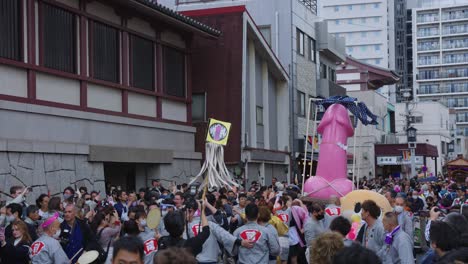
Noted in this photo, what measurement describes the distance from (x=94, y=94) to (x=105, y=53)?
4.77ft

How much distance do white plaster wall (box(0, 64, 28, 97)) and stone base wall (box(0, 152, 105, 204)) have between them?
1.54 meters

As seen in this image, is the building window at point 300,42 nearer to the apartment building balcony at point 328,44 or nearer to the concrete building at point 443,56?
the apartment building balcony at point 328,44

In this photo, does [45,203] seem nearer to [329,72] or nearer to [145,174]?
[145,174]

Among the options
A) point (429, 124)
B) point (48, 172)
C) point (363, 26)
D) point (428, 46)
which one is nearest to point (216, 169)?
point (48, 172)

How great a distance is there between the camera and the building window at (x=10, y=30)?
656 inches

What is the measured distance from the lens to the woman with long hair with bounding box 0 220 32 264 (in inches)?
328

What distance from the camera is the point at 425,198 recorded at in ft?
63.6

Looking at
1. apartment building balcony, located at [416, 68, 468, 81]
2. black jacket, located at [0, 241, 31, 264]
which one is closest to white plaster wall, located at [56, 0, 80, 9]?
black jacket, located at [0, 241, 31, 264]

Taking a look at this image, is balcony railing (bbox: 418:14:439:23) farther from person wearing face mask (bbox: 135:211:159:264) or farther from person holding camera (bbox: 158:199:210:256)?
person holding camera (bbox: 158:199:210:256)

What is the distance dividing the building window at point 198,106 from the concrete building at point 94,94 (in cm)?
244

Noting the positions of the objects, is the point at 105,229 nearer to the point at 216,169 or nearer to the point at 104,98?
the point at 104,98

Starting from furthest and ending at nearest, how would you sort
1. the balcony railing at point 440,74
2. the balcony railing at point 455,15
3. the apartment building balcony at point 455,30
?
1. the apartment building balcony at point 455,30
2. the balcony railing at point 455,15
3. the balcony railing at point 440,74

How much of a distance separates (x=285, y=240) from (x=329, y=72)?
1294 inches

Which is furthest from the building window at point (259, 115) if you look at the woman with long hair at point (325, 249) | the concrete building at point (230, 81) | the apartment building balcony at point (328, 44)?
the woman with long hair at point (325, 249)
